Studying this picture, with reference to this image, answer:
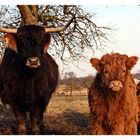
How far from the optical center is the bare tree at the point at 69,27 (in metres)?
8.05

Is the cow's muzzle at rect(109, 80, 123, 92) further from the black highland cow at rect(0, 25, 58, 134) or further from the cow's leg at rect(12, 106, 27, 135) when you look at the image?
the cow's leg at rect(12, 106, 27, 135)

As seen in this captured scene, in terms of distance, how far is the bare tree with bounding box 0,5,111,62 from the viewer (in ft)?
26.4

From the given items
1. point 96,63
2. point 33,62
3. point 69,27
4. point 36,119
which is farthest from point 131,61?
point 36,119

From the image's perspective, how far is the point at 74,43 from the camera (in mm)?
8242

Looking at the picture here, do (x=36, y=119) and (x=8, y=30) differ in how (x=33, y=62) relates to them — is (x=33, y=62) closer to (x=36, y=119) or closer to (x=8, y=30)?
(x=8, y=30)

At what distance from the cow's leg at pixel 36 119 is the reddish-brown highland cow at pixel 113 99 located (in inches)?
34.0

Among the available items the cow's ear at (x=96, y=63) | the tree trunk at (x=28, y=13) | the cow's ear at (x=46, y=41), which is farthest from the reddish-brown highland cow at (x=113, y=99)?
the tree trunk at (x=28, y=13)

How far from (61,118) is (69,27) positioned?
54.5 inches

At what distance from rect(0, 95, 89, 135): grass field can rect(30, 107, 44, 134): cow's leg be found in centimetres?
13

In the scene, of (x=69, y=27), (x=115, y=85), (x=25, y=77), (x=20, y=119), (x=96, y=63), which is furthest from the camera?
(x=69, y=27)

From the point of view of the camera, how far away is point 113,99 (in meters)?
7.28

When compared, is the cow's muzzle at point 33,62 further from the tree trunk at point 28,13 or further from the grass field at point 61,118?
the tree trunk at point 28,13
